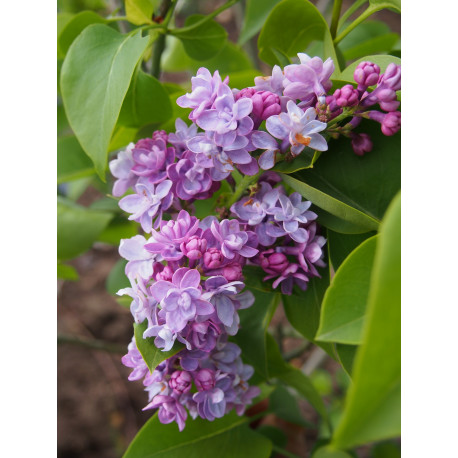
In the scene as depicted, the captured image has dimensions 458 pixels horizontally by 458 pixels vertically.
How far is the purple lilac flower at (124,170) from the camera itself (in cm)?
53

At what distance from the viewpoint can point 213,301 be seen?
1.45 ft

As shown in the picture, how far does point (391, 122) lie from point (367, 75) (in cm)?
4

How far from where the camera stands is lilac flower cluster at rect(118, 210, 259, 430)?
421 millimetres

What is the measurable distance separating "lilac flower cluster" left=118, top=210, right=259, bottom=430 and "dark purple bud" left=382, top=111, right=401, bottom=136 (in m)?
0.14

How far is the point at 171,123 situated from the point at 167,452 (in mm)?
356

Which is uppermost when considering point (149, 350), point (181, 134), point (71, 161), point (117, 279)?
point (181, 134)

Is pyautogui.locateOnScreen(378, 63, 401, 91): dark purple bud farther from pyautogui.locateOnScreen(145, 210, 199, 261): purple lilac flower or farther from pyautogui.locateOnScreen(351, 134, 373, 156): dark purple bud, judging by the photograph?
pyautogui.locateOnScreen(145, 210, 199, 261): purple lilac flower

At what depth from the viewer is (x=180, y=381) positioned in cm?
48

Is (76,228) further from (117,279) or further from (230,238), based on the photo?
(230,238)

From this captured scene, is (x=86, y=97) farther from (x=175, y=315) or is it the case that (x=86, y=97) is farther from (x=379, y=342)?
(x=379, y=342)

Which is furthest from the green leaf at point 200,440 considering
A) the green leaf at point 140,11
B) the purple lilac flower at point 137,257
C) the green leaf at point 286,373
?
the green leaf at point 140,11

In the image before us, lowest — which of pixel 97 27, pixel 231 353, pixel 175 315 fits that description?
pixel 231 353

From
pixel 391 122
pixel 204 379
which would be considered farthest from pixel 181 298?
pixel 391 122

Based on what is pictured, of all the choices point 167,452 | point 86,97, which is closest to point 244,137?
point 86,97
